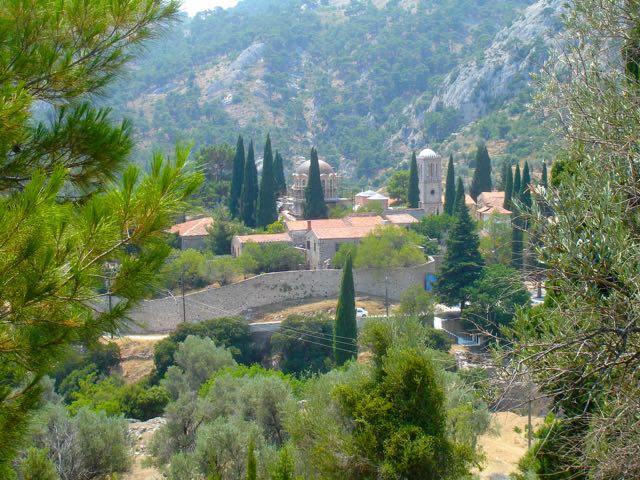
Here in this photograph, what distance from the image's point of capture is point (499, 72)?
300ft

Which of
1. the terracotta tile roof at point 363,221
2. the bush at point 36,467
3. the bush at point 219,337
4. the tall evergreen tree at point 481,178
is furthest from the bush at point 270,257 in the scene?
the bush at point 36,467

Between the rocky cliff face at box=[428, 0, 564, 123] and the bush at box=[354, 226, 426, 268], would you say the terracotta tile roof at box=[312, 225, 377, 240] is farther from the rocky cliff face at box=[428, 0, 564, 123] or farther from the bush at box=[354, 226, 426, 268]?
the rocky cliff face at box=[428, 0, 564, 123]

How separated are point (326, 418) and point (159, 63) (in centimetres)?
13070

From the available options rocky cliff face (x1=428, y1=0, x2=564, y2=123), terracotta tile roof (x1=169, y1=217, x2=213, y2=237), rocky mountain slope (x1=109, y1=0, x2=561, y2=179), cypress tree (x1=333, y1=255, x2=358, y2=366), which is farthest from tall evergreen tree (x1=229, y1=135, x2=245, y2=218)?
rocky cliff face (x1=428, y1=0, x2=564, y2=123)

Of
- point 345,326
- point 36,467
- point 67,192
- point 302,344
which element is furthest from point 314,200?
point 67,192

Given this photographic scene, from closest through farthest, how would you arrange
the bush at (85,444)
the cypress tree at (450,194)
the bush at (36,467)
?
1. the bush at (36,467)
2. the bush at (85,444)
3. the cypress tree at (450,194)

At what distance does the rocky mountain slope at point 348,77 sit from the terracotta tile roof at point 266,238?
2143 inches

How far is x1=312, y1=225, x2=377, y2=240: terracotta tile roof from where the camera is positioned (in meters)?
33.5

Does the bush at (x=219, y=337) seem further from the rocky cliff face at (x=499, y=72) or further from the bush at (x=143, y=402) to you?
the rocky cliff face at (x=499, y=72)

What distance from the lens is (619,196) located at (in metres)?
4.84

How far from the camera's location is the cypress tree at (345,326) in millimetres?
24359

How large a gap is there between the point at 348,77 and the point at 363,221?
92.5 m

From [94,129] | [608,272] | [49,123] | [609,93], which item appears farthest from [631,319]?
[49,123]

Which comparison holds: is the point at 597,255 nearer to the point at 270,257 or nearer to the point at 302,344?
the point at 302,344
